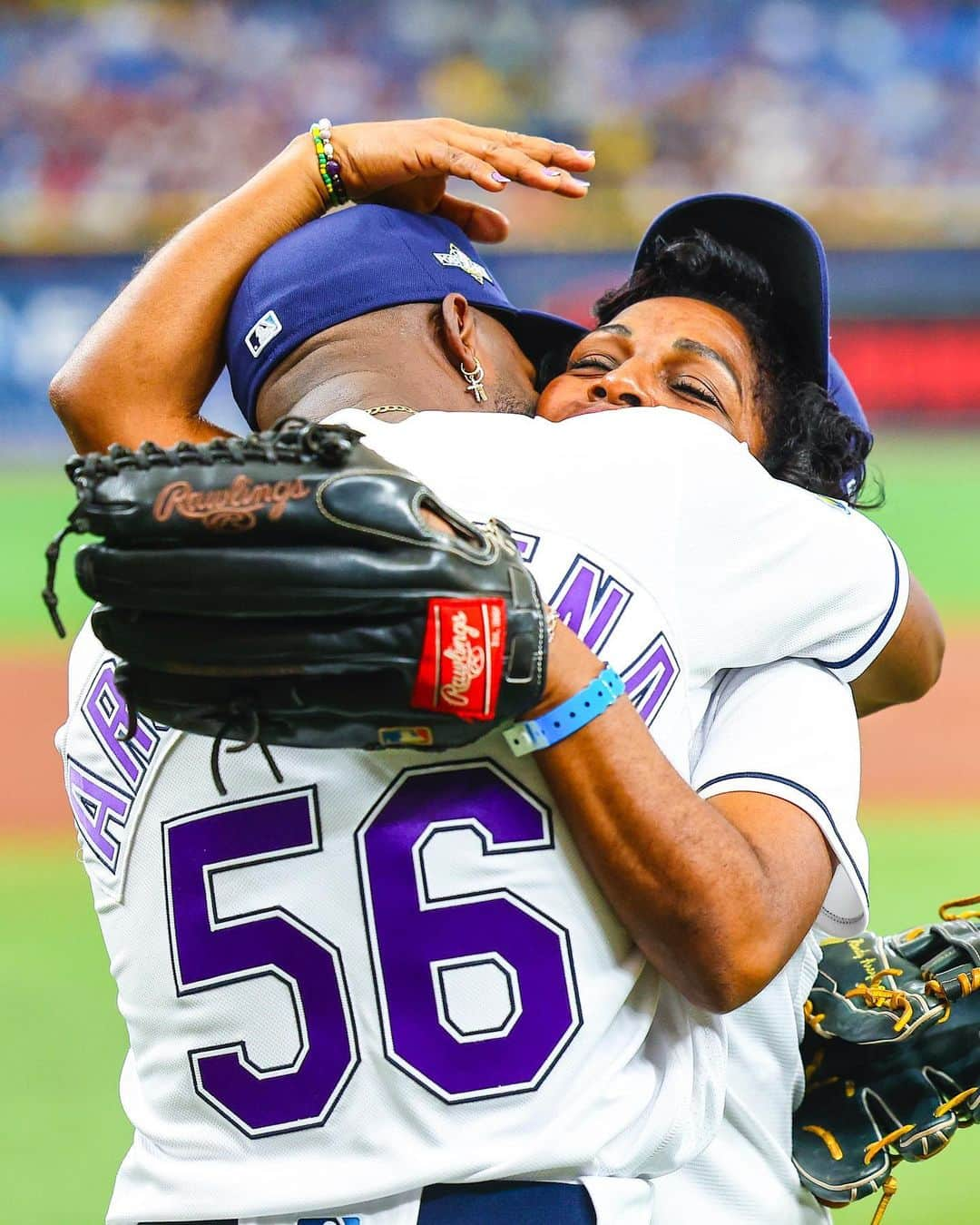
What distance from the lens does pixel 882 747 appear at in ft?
21.7

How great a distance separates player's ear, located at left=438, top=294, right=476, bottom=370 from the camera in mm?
2311

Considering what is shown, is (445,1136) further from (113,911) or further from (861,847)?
(861,847)

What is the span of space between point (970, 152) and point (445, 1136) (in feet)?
64.7

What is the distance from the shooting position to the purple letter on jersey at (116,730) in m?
1.68

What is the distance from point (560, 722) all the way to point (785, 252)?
4.81 ft

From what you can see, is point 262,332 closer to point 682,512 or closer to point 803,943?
point 682,512

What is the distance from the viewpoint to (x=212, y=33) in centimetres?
1977

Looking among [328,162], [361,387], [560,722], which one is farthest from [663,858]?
[328,162]

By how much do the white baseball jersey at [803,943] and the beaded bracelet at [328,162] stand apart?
110 centimetres

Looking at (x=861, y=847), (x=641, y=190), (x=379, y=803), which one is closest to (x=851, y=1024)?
(x=861, y=847)

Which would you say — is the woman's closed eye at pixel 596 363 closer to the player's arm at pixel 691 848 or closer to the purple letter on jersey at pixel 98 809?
the player's arm at pixel 691 848

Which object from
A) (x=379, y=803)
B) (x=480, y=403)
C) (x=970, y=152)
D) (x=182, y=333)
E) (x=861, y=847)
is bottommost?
(x=861, y=847)

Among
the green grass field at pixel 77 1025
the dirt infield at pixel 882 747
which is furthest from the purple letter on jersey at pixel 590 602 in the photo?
the dirt infield at pixel 882 747

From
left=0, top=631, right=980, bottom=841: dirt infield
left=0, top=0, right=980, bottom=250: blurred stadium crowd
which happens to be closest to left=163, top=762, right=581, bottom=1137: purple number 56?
left=0, top=631, right=980, bottom=841: dirt infield
